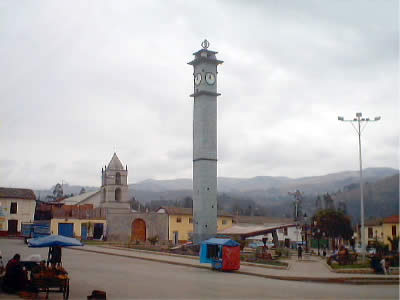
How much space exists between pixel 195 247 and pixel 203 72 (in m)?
16.0

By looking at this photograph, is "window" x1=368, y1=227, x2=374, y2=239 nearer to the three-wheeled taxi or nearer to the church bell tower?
the church bell tower

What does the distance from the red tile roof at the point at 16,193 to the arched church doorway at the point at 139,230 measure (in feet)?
45.0

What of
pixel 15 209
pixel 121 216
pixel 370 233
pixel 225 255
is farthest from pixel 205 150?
pixel 15 209

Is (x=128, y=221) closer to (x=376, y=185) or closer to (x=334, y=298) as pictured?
(x=334, y=298)

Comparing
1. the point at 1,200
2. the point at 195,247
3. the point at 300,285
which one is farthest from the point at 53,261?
the point at 1,200

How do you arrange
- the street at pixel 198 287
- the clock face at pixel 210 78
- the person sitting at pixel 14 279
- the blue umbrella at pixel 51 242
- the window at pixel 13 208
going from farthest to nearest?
the window at pixel 13 208, the clock face at pixel 210 78, the blue umbrella at pixel 51 242, the street at pixel 198 287, the person sitting at pixel 14 279

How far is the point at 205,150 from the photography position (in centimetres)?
4250

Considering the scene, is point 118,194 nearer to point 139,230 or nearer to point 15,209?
point 139,230

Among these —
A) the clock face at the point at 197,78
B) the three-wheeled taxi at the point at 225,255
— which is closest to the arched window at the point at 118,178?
the clock face at the point at 197,78

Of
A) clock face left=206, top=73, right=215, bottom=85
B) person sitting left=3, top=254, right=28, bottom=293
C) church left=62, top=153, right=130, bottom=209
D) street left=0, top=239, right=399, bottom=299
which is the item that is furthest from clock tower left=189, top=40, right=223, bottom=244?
person sitting left=3, top=254, right=28, bottom=293

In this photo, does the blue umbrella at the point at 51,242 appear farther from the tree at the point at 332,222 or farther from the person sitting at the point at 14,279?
the tree at the point at 332,222

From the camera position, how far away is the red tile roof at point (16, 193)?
5522 centimetres

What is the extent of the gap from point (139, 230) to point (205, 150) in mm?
14804

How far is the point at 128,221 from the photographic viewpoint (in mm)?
51312
